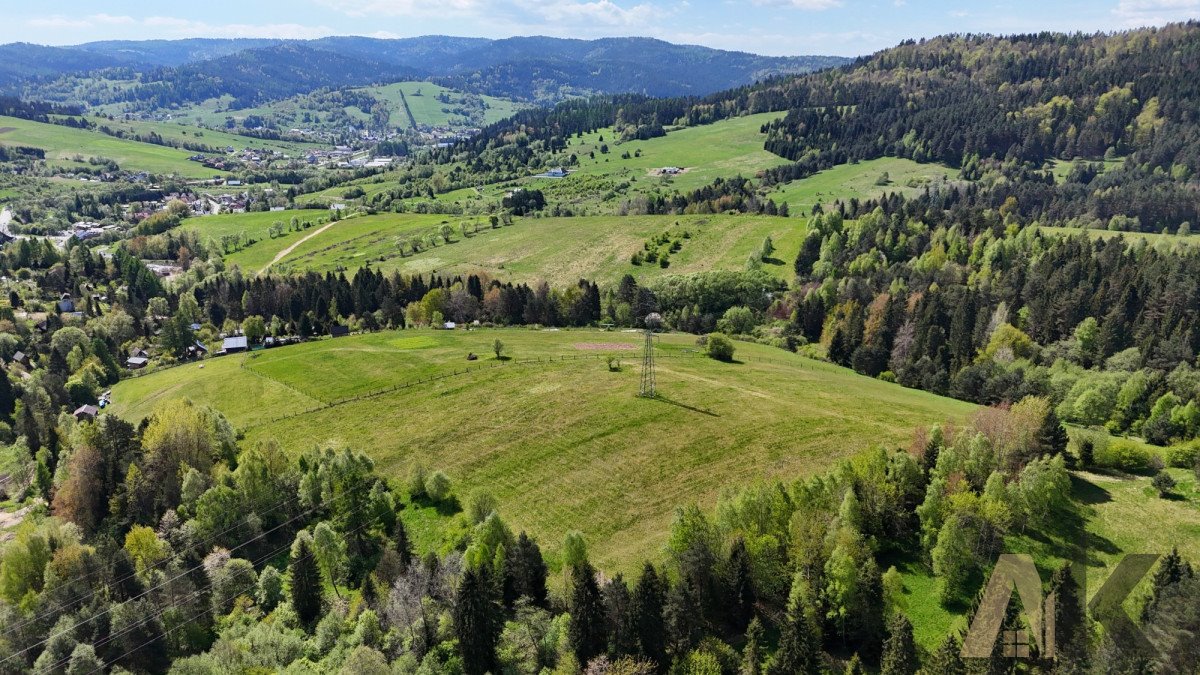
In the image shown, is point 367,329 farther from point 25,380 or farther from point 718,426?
point 718,426

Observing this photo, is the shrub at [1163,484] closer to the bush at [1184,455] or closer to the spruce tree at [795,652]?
the bush at [1184,455]

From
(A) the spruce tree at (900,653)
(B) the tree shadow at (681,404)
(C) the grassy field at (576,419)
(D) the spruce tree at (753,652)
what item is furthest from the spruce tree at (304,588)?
(A) the spruce tree at (900,653)

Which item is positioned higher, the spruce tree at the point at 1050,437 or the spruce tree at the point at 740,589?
the spruce tree at the point at 1050,437

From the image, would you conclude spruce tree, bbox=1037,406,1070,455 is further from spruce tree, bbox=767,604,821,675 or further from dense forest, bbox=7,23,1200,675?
spruce tree, bbox=767,604,821,675

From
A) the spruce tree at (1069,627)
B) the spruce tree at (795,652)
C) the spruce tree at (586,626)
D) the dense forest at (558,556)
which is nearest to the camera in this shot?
the spruce tree at (1069,627)

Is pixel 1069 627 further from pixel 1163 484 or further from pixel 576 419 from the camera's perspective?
pixel 576 419

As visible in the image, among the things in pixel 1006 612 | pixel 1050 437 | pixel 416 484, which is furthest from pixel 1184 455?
pixel 416 484
